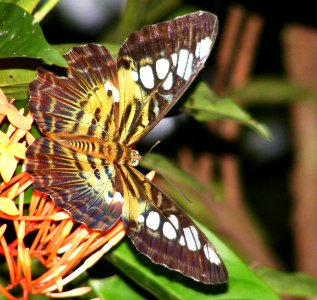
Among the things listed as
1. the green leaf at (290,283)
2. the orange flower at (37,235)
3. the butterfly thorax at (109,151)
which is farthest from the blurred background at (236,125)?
the orange flower at (37,235)

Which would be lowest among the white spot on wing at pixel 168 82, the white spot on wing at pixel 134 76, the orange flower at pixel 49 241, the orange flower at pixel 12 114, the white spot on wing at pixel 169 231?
the white spot on wing at pixel 169 231

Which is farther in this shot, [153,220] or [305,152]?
[305,152]

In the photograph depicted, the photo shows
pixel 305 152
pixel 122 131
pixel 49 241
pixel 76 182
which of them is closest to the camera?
pixel 49 241

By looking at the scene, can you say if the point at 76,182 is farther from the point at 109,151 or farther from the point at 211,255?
the point at 211,255

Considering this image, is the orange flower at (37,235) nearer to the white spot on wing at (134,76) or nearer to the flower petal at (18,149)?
the flower petal at (18,149)

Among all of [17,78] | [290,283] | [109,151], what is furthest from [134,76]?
[290,283]

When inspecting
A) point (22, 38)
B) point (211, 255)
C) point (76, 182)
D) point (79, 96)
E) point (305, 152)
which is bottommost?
point (305, 152)
